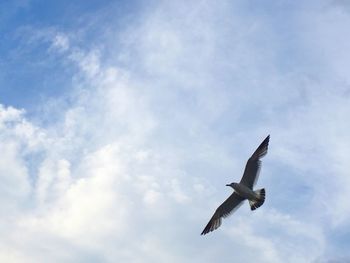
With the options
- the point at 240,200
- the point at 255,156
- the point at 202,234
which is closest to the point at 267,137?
the point at 255,156

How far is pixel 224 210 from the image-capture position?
68.4 meters

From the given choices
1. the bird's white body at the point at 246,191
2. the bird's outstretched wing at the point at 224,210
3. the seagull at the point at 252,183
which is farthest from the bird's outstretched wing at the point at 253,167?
the bird's outstretched wing at the point at 224,210

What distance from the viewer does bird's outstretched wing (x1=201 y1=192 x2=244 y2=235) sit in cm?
6700

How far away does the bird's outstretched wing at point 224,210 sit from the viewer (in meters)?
67.0

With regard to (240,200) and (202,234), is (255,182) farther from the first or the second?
(202,234)

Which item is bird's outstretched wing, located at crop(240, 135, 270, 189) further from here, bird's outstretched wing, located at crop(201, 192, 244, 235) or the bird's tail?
bird's outstretched wing, located at crop(201, 192, 244, 235)

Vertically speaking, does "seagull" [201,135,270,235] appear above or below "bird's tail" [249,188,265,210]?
above

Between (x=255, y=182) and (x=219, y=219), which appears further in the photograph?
(x=219, y=219)

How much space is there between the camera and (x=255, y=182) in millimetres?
64812

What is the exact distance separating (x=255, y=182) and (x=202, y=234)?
32.3 ft

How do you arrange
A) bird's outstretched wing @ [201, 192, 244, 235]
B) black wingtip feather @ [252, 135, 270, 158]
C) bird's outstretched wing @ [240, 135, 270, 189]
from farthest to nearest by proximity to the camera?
bird's outstretched wing @ [201, 192, 244, 235]
black wingtip feather @ [252, 135, 270, 158]
bird's outstretched wing @ [240, 135, 270, 189]

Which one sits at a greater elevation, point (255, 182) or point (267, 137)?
point (267, 137)

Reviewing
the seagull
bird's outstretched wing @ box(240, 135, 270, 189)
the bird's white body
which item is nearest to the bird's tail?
the seagull

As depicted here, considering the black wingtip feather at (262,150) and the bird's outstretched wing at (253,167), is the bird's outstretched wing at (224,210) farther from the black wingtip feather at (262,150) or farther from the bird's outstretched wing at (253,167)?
the black wingtip feather at (262,150)
